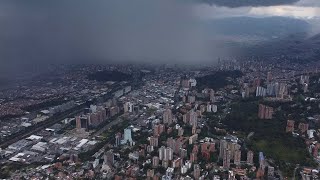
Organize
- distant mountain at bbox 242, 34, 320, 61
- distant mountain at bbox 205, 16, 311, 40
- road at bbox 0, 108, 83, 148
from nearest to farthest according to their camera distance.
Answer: road at bbox 0, 108, 83, 148 < distant mountain at bbox 242, 34, 320, 61 < distant mountain at bbox 205, 16, 311, 40

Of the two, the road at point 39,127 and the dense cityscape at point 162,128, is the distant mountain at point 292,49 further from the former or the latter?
the road at point 39,127

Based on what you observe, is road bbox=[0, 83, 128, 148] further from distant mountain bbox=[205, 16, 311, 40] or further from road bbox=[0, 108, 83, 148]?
distant mountain bbox=[205, 16, 311, 40]

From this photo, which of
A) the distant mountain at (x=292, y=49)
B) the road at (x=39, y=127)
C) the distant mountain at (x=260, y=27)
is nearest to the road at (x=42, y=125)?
the road at (x=39, y=127)

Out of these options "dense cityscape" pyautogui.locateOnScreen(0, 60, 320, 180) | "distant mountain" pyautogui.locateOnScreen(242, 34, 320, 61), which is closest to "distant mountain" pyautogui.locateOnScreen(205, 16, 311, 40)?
"distant mountain" pyautogui.locateOnScreen(242, 34, 320, 61)

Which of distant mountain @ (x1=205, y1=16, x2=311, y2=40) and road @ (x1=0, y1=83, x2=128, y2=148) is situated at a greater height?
distant mountain @ (x1=205, y1=16, x2=311, y2=40)

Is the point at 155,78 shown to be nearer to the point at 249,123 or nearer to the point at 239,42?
the point at 249,123

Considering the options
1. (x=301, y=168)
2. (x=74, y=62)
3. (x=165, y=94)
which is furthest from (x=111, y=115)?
(x=74, y=62)
